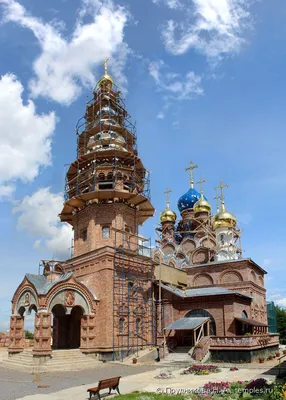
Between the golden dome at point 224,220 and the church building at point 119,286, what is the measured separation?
6.31 meters

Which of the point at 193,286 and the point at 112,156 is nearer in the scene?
the point at 112,156

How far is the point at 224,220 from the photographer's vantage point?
3566 cm

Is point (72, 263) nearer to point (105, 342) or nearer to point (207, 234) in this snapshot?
point (105, 342)

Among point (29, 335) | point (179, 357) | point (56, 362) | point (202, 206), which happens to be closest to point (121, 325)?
point (179, 357)

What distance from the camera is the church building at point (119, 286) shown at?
69.0 ft

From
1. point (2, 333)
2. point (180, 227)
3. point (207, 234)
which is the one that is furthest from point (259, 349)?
point (180, 227)

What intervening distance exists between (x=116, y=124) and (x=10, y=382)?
18490 millimetres

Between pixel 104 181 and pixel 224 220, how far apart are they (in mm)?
14870

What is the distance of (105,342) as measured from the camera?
2102 cm

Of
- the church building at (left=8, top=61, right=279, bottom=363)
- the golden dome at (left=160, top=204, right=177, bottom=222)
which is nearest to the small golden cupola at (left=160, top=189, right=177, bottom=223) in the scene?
the golden dome at (left=160, top=204, right=177, bottom=222)

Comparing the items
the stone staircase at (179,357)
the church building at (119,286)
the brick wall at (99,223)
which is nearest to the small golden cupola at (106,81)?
the church building at (119,286)

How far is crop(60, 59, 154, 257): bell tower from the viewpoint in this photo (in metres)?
24.3

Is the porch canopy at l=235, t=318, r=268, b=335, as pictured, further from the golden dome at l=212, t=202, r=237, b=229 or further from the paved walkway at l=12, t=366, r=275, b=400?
the golden dome at l=212, t=202, r=237, b=229

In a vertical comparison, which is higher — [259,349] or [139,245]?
[139,245]
